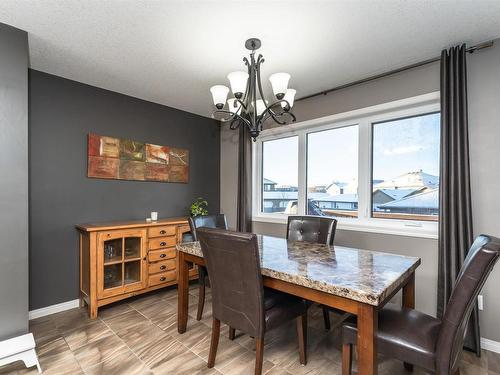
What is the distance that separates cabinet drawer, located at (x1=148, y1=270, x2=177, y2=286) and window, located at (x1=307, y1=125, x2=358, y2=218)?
6.06 feet

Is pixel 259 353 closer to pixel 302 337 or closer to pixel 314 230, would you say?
pixel 302 337

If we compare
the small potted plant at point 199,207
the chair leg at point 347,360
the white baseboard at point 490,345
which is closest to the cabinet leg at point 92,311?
the small potted plant at point 199,207

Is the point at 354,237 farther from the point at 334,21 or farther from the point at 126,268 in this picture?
the point at 126,268

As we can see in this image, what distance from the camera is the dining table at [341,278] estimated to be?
1.21 metres

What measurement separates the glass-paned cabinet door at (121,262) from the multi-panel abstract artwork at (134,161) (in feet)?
2.57

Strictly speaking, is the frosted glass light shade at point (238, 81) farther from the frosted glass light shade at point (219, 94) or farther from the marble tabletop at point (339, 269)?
the marble tabletop at point (339, 269)

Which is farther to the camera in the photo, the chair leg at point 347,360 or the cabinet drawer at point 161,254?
the cabinet drawer at point 161,254

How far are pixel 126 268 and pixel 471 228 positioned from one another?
3.23 m

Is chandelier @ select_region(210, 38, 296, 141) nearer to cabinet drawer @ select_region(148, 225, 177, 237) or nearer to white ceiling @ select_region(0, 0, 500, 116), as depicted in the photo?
white ceiling @ select_region(0, 0, 500, 116)

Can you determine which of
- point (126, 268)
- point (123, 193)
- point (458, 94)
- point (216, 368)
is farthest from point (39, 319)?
point (458, 94)

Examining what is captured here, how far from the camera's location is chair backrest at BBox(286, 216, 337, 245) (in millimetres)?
2447

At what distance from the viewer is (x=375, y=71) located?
8.40 ft

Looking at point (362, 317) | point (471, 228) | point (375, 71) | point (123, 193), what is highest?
point (375, 71)

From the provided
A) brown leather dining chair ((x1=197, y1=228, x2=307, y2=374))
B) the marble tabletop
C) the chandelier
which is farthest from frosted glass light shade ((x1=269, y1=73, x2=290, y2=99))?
the marble tabletop
